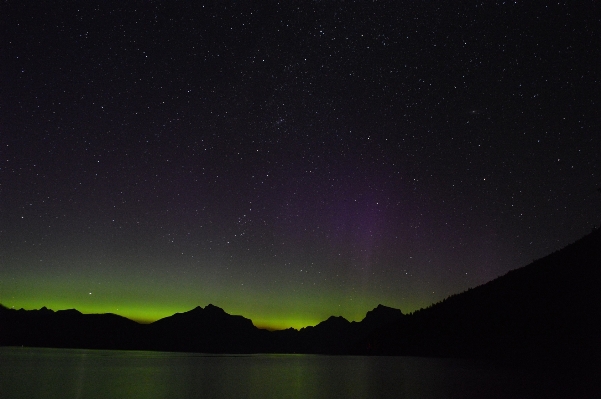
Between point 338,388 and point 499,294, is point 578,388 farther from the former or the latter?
point 499,294

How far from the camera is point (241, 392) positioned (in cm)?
1877

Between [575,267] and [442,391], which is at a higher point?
[575,267]

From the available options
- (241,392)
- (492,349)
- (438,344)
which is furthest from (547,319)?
(241,392)

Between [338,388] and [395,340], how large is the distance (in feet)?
220

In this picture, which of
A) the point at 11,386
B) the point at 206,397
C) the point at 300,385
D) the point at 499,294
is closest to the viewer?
the point at 206,397

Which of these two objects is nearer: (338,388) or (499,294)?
(338,388)

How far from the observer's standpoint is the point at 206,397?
672 inches

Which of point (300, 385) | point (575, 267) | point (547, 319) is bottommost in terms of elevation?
point (300, 385)

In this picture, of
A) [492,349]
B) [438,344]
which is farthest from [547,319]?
[438,344]

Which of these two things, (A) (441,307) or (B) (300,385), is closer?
(B) (300,385)

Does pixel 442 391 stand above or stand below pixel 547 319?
below

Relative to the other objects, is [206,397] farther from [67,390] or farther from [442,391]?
[442,391]

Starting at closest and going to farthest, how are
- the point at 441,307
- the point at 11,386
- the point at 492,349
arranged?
the point at 11,386 < the point at 492,349 < the point at 441,307

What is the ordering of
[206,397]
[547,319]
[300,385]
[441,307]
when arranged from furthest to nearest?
[441,307] < [547,319] < [300,385] < [206,397]
